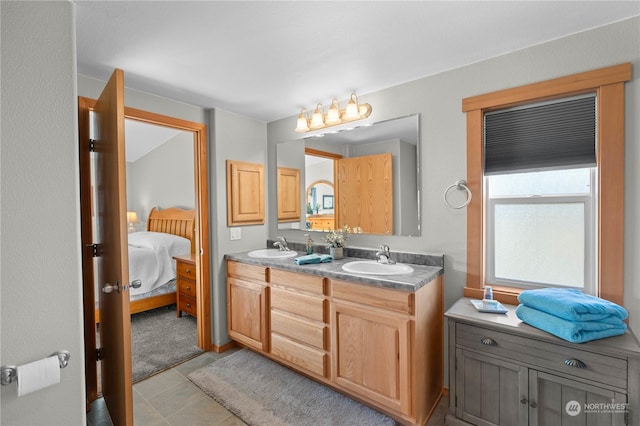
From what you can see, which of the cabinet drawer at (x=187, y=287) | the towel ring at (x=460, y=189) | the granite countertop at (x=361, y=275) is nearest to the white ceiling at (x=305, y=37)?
the towel ring at (x=460, y=189)

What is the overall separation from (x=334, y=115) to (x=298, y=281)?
1359mm

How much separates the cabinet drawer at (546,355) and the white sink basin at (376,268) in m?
0.48

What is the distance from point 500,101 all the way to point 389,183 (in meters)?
0.89

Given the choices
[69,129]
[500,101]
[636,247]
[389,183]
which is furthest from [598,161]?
[69,129]

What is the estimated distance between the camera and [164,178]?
201 inches

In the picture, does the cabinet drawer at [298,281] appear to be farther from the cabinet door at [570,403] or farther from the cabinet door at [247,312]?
the cabinet door at [570,403]

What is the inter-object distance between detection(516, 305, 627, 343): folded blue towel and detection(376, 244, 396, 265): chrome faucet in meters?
0.98

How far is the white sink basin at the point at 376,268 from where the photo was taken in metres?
2.06

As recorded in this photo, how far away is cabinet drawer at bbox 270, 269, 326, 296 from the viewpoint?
84.2 inches

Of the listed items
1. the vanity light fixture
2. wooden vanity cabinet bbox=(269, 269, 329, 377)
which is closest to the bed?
wooden vanity cabinet bbox=(269, 269, 329, 377)

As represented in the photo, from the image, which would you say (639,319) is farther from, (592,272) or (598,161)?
(598,161)

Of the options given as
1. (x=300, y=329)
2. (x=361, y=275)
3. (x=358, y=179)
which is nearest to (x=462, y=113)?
(x=358, y=179)

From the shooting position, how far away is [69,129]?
1161mm

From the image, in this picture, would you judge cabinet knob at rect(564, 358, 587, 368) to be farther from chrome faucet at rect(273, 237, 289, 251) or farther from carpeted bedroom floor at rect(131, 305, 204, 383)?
carpeted bedroom floor at rect(131, 305, 204, 383)
